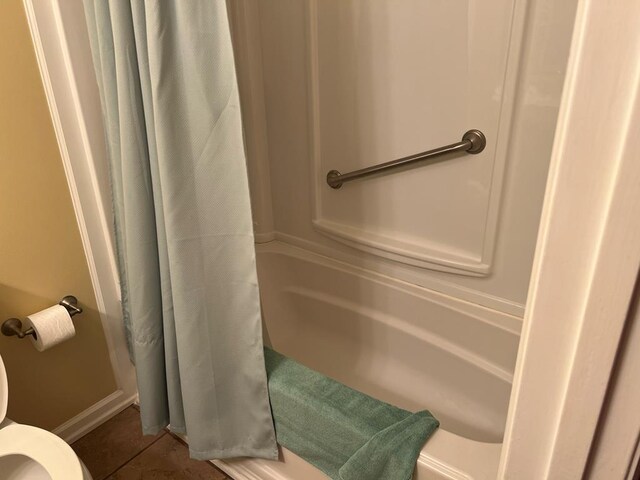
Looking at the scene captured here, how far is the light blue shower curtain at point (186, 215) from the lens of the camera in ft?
3.03

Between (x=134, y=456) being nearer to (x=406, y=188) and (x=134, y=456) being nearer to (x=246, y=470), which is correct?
(x=246, y=470)

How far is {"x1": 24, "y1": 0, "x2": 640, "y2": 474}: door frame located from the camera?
12.7 inches

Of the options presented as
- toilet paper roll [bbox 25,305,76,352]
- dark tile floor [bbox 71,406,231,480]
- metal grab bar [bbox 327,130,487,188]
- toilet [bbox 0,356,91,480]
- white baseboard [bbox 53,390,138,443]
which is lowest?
dark tile floor [bbox 71,406,231,480]

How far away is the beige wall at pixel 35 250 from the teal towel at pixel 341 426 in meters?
0.75

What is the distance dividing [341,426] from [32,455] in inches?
29.2

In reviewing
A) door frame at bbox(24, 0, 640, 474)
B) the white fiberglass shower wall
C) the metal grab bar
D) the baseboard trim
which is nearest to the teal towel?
the white fiberglass shower wall

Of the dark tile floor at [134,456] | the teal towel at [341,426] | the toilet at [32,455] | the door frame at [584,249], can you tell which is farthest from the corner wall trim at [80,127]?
the door frame at [584,249]

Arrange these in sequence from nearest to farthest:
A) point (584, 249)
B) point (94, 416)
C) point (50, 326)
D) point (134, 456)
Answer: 1. point (584, 249)
2. point (50, 326)
3. point (134, 456)
4. point (94, 416)

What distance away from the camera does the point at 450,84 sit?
133 centimetres

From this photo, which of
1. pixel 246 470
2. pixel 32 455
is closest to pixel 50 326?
pixel 32 455

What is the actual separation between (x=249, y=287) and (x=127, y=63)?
597 mm

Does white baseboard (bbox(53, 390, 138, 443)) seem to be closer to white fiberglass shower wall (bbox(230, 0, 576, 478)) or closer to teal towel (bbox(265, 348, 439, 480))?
white fiberglass shower wall (bbox(230, 0, 576, 478))

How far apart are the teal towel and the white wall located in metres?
0.63

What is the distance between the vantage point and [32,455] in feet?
3.37
